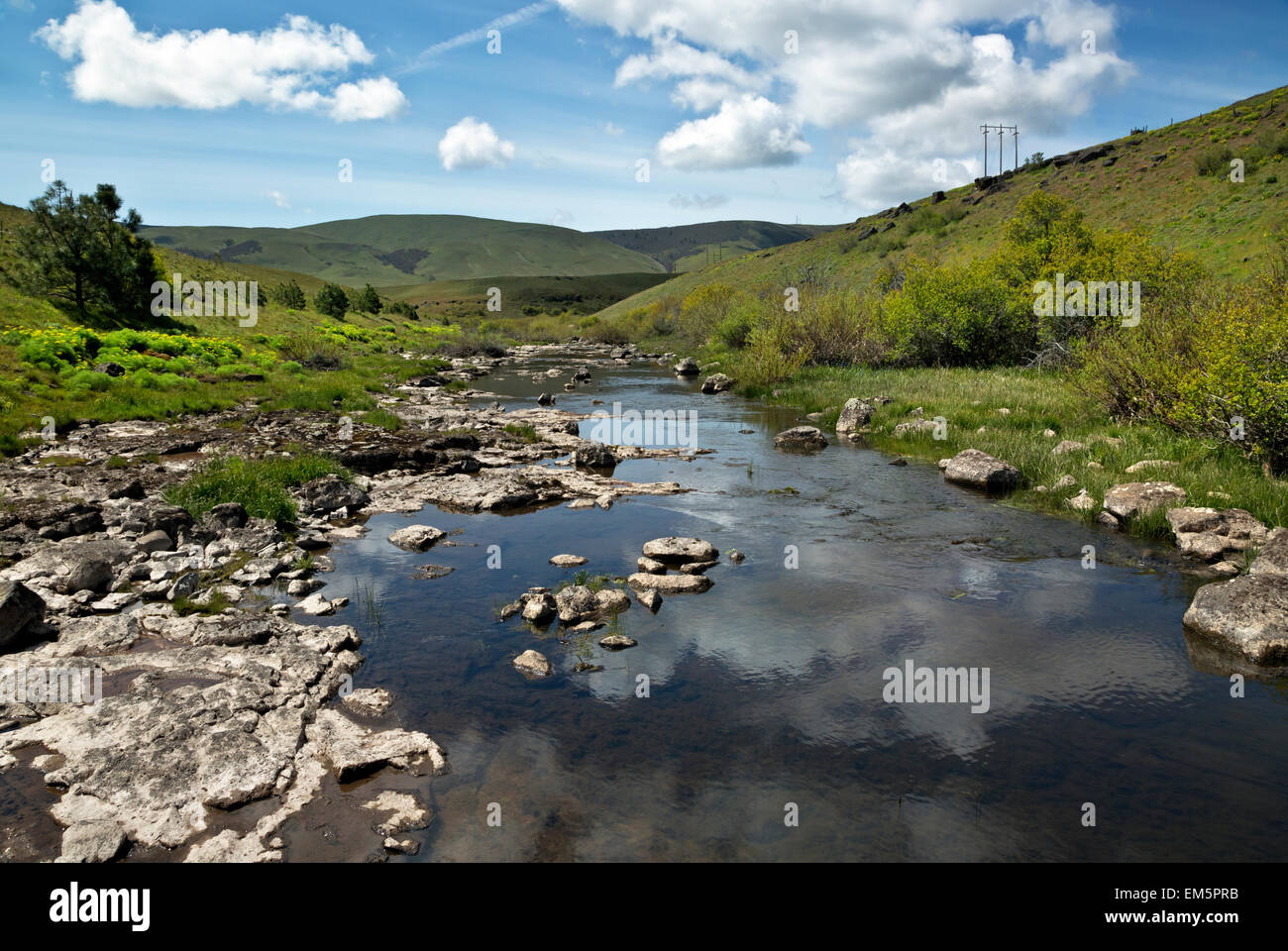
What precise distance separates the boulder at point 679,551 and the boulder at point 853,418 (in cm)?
1434

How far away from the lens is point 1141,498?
46.4ft

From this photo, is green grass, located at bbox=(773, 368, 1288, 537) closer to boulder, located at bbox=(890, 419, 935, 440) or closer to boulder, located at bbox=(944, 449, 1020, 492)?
boulder, located at bbox=(890, 419, 935, 440)

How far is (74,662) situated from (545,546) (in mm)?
7344

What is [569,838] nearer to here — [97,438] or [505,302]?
[97,438]

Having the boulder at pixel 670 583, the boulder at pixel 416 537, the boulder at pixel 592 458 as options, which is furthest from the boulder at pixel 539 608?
the boulder at pixel 592 458

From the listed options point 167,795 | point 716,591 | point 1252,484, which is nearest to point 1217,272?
point 1252,484

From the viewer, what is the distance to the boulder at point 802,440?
2333 cm

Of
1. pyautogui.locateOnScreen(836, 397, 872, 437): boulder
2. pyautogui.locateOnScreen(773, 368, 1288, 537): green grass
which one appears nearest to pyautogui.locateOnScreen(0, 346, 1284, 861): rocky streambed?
pyautogui.locateOnScreen(773, 368, 1288, 537): green grass

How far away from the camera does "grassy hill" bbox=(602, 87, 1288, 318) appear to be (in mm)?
50297

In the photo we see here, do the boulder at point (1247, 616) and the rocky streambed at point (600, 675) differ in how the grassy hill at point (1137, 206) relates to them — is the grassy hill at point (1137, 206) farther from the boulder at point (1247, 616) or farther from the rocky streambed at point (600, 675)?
the rocky streambed at point (600, 675)

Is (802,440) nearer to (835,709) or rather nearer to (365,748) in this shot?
(835,709)

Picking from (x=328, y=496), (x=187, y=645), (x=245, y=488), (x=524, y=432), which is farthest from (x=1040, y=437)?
(x=187, y=645)

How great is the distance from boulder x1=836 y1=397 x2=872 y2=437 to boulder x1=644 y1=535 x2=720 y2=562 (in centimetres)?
1434
